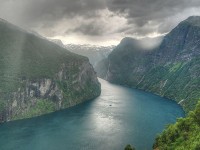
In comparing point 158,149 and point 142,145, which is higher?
point 158,149

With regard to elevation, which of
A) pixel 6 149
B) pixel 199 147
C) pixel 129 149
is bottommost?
pixel 6 149

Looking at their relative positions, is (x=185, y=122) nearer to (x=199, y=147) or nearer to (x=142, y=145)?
(x=199, y=147)

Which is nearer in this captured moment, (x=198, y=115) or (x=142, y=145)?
(x=198, y=115)

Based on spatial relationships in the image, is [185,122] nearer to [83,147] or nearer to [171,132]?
[171,132]

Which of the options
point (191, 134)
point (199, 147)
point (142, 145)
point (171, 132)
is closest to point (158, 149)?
point (171, 132)

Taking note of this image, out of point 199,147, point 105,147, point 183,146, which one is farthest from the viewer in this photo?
point 105,147

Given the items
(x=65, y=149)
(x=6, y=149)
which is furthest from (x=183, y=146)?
(x=6, y=149)

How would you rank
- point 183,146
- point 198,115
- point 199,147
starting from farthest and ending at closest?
1. point 198,115
2. point 183,146
3. point 199,147
